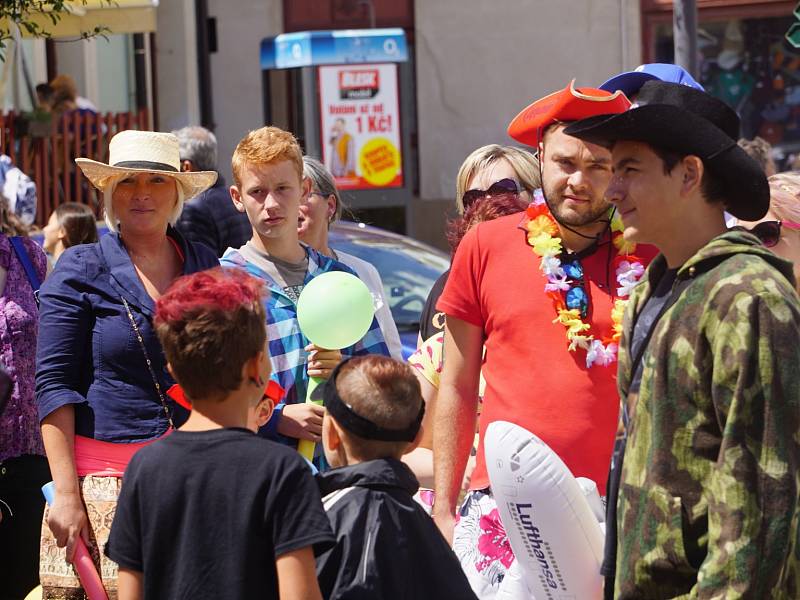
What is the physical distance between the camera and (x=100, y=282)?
3.89m

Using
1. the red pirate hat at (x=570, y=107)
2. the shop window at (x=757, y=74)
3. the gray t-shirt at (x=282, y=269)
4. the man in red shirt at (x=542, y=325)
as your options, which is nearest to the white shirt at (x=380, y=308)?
the gray t-shirt at (x=282, y=269)

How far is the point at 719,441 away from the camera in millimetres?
2512

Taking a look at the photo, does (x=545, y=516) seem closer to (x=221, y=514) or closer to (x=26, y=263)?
(x=221, y=514)

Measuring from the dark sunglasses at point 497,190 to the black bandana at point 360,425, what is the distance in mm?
1726

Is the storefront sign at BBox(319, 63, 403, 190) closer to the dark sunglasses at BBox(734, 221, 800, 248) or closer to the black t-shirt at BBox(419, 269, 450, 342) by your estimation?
the black t-shirt at BBox(419, 269, 450, 342)

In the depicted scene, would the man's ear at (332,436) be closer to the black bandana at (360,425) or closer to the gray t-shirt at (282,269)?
the black bandana at (360,425)

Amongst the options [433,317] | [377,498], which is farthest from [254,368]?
[433,317]

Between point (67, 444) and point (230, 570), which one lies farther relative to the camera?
point (67, 444)

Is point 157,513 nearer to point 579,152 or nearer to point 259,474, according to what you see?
point 259,474

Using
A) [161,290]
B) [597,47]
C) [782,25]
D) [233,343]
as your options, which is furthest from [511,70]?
[233,343]

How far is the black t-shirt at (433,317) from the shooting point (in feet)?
14.9

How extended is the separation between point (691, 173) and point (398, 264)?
5.70 metres

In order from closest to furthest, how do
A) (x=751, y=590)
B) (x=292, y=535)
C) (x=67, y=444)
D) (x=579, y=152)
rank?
(x=751, y=590) < (x=292, y=535) < (x=579, y=152) < (x=67, y=444)

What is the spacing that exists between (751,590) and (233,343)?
3.91ft
